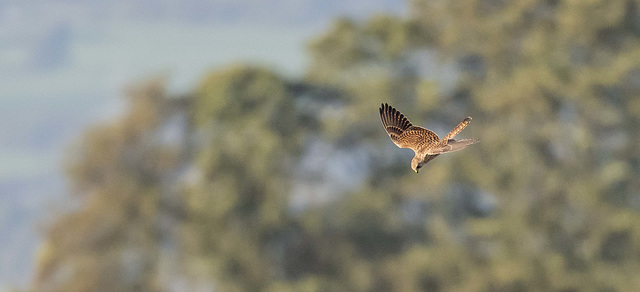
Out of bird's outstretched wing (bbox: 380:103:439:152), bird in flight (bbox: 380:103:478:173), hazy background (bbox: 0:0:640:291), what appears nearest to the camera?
bird in flight (bbox: 380:103:478:173)

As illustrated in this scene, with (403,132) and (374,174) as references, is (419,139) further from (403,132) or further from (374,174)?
(374,174)

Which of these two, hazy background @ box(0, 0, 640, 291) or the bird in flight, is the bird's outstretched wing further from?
hazy background @ box(0, 0, 640, 291)

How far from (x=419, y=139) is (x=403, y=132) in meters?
0.37

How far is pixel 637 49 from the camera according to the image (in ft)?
93.7

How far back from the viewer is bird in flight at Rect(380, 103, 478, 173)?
3.76 metres

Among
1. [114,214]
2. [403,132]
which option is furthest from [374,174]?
[403,132]

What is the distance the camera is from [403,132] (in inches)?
189

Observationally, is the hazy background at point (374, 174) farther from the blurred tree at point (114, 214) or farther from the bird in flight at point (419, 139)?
the bird in flight at point (419, 139)

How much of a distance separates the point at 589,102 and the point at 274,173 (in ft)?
27.7

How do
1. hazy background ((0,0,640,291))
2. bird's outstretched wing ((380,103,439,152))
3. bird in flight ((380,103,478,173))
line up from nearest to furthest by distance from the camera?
bird in flight ((380,103,478,173)) → bird's outstretched wing ((380,103,439,152)) → hazy background ((0,0,640,291))

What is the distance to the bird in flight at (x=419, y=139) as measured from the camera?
3.76 m

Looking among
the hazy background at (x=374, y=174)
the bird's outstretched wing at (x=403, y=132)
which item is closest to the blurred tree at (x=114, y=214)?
the hazy background at (x=374, y=174)

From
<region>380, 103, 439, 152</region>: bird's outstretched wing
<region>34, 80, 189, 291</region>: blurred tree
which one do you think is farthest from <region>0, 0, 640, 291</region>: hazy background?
<region>380, 103, 439, 152</region>: bird's outstretched wing

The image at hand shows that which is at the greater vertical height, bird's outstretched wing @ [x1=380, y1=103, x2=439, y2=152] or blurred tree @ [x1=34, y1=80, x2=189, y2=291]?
blurred tree @ [x1=34, y1=80, x2=189, y2=291]
